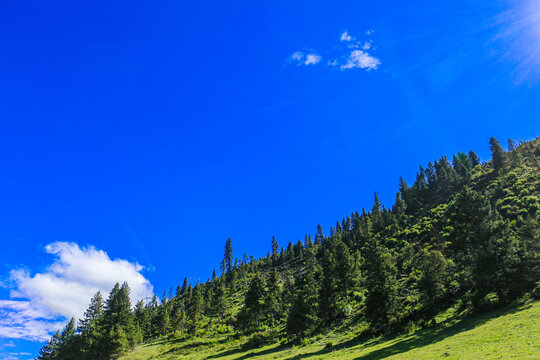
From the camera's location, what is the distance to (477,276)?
3388 cm

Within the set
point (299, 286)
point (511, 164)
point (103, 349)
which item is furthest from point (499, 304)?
point (511, 164)

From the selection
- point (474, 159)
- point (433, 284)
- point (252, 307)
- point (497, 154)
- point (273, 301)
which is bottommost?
point (433, 284)

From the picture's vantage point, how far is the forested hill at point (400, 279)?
35.6 metres

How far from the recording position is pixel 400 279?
6431 cm

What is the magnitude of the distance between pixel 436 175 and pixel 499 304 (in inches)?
4862

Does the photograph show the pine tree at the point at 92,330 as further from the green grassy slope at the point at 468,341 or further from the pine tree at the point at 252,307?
the green grassy slope at the point at 468,341

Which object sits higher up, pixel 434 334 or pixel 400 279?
pixel 400 279

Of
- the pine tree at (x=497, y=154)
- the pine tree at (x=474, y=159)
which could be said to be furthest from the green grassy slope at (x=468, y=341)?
the pine tree at (x=474, y=159)

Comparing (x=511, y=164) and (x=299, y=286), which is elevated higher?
(x=511, y=164)

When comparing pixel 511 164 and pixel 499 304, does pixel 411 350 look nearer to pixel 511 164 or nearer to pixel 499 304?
pixel 499 304

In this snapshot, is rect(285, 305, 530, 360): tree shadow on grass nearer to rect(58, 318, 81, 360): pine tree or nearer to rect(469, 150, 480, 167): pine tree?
rect(58, 318, 81, 360): pine tree

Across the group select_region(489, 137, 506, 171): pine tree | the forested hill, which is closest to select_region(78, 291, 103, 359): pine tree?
the forested hill

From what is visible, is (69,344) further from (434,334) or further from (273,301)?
(434,334)

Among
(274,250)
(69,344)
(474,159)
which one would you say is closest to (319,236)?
(274,250)
